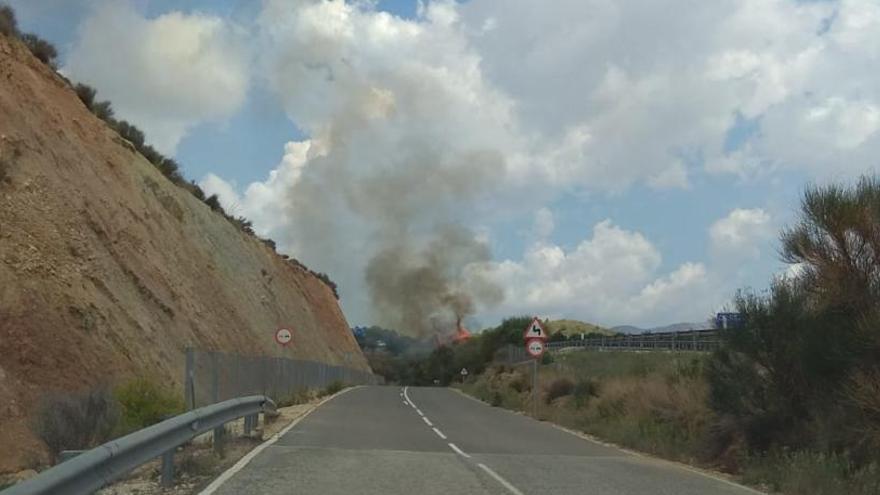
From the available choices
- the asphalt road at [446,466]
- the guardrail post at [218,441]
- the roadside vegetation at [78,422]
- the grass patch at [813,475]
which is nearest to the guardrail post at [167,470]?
the asphalt road at [446,466]

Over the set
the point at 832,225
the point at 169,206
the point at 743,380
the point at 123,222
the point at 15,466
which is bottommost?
the point at 15,466

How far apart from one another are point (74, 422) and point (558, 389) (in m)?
22.9

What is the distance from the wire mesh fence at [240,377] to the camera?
18045 mm

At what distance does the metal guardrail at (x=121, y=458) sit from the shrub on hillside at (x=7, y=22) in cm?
2321

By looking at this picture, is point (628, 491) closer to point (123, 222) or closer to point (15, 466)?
point (15, 466)

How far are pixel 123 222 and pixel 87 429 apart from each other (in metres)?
19.1

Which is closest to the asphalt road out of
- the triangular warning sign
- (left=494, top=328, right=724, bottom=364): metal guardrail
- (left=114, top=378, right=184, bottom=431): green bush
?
(left=114, top=378, right=184, bottom=431): green bush

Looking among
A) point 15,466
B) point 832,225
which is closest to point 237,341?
point 15,466

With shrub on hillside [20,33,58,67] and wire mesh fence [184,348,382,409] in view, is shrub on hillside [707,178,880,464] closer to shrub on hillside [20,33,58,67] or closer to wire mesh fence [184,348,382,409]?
wire mesh fence [184,348,382,409]

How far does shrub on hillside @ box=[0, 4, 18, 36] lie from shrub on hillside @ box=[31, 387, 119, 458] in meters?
20.8

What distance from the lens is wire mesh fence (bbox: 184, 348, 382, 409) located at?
18.0 m

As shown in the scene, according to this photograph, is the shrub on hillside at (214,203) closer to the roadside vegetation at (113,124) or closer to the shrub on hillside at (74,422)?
the roadside vegetation at (113,124)

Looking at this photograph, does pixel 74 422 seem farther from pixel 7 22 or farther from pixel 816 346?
pixel 7 22

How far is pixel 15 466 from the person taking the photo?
1798cm
